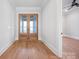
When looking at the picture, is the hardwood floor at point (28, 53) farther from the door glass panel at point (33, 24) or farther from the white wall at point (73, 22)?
the white wall at point (73, 22)

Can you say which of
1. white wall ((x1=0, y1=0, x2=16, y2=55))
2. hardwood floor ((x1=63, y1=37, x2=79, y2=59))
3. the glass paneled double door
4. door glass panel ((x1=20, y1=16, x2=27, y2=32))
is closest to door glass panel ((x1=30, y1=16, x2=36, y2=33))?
the glass paneled double door

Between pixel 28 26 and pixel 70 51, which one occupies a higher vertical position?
pixel 28 26

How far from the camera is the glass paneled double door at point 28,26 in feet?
29.1

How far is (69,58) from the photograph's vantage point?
11.1ft

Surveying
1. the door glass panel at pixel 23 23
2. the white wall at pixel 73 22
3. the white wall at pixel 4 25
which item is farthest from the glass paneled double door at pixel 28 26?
the white wall at pixel 73 22

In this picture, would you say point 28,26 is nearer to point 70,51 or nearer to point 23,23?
point 23,23

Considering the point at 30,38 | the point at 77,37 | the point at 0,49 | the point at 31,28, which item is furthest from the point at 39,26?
the point at 0,49

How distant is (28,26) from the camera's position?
8906mm

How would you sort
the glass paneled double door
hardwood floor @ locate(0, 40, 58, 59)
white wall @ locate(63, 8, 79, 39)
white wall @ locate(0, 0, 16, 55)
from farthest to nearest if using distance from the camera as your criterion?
white wall @ locate(63, 8, 79, 39)
the glass paneled double door
white wall @ locate(0, 0, 16, 55)
hardwood floor @ locate(0, 40, 58, 59)

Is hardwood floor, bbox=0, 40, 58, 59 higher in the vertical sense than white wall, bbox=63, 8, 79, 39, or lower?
lower

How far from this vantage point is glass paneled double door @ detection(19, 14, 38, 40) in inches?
350

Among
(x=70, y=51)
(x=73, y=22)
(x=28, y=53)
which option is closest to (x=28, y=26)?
(x=73, y=22)

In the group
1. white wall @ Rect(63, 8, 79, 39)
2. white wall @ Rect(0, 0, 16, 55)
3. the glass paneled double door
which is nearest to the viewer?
white wall @ Rect(0, 0, 16, 55)

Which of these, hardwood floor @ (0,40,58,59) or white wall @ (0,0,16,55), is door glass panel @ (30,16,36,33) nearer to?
white wall @ (0,0,16,55)
